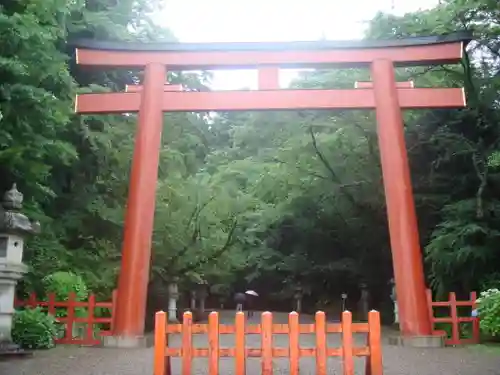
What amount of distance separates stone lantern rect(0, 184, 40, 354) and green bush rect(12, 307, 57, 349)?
0.72 metres

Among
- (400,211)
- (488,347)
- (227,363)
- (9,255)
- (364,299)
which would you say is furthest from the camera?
(364,299)

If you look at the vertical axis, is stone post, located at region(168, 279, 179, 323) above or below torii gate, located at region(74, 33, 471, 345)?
below

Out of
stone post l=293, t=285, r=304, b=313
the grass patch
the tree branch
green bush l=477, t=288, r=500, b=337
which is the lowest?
the grass patch

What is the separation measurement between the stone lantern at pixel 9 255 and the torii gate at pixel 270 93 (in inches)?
90.4

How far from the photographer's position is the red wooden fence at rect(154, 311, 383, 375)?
5.77 metres

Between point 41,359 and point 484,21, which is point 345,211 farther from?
point 41,359

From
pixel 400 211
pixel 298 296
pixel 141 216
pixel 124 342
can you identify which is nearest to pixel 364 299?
pixel 298 296

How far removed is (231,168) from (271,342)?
1487cm

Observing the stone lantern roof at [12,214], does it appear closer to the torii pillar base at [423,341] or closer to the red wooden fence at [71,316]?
the red wooden fence at [71,316]

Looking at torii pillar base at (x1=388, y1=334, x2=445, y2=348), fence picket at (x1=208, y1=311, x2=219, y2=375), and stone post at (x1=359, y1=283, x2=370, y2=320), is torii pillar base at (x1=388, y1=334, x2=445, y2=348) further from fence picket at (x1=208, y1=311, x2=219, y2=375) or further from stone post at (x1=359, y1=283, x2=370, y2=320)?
stone post at (x1=359, y1=283, x2=370, y2=320)

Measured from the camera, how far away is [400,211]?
10562 millimetres

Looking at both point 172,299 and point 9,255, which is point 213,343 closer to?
point 9,255

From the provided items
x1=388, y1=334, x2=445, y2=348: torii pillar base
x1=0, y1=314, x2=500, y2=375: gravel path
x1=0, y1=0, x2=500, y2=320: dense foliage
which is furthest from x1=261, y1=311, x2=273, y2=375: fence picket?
x1=388, y1=334, x2=445, y2=348: torii pillar base

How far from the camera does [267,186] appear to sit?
18.9 meters
